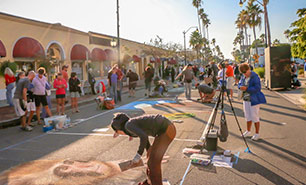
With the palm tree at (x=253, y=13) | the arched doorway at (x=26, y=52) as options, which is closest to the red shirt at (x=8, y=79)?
the arched doorway at (x=26, y=52)

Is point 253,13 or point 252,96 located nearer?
point 252,96

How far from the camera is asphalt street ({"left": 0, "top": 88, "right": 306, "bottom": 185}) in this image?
4.56 metres

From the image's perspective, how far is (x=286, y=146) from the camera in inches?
240

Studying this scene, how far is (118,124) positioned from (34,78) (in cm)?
682

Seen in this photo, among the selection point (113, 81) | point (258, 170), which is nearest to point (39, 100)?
point (113, 81)

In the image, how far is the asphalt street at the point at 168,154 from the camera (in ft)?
15.0

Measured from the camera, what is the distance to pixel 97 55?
27250 millimetres

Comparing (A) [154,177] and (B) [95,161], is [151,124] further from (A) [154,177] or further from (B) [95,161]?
(B) [95,161]

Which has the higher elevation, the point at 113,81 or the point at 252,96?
the point at 113,81

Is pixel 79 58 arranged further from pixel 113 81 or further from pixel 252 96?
pixel 252 96

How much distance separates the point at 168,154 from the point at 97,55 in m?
22.8

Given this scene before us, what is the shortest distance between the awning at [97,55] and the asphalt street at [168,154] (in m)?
17.7

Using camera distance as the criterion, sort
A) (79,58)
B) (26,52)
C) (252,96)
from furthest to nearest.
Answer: (79,58) < (26,52) < (252,96)

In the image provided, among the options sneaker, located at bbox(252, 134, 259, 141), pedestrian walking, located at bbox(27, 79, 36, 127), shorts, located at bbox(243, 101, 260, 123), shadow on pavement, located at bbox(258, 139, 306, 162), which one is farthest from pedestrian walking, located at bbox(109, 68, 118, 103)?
shadow on pavement, located at bbox(258, 139, 306, 162)
